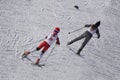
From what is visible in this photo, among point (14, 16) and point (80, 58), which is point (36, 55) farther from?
point (14, 16)

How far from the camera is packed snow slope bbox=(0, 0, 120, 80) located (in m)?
12.5

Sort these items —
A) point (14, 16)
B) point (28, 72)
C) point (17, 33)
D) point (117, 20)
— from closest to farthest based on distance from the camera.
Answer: point (28, 72) < point (17, 33) < point (14, 16) < point (117, 20)

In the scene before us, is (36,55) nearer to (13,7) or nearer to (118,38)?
(13,7)

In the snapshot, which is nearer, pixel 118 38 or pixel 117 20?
pixel 118 38

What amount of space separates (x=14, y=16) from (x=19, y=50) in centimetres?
317

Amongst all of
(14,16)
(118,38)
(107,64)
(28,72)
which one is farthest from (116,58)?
(14,16)

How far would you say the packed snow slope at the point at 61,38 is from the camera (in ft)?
40.9

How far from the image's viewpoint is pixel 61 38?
48.5 feet

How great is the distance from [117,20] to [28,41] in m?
7.07

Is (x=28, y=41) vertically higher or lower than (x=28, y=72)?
higher

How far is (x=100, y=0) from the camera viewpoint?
745 inches

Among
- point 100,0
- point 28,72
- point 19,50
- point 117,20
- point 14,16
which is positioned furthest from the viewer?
point 100,0

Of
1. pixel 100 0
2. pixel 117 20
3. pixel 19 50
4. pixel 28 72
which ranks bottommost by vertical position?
pixel 28 72

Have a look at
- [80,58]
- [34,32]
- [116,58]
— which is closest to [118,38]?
[116,58]
